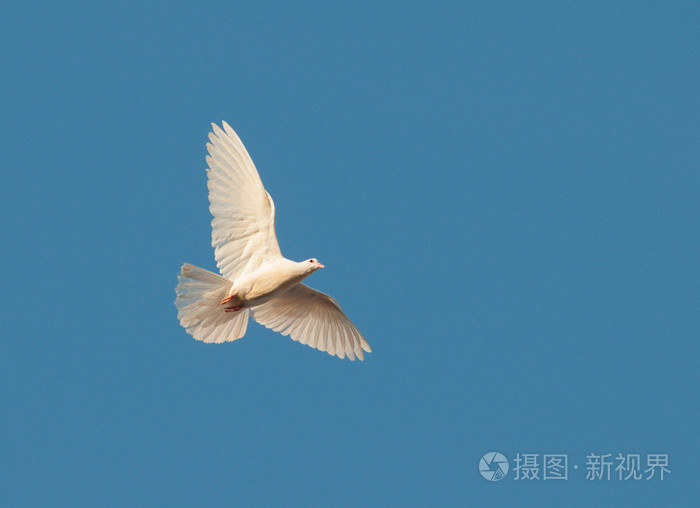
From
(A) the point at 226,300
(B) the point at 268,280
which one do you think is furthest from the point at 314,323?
(A) the point at 226,300

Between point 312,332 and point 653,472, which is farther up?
point 312,332

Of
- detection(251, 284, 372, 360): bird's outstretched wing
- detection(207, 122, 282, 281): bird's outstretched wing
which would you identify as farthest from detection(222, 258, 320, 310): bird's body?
detection(251, 284, 372, 360): bird's outstretched wing

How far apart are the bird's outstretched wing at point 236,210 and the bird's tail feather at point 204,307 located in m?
0.43

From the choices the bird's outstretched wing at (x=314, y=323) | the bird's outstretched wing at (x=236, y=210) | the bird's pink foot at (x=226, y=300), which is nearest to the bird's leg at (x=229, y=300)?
the bird's pink foot at (x=226, y=300)

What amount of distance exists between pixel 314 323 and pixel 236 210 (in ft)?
10.9

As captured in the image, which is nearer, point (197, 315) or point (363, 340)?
point (197, 315)

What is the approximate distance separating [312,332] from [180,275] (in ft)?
11.8

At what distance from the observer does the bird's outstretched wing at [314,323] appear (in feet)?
79.4

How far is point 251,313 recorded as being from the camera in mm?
24328

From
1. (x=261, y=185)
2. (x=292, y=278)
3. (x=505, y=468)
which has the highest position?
(x=261, y=185)

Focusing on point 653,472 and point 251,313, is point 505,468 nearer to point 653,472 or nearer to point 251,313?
point 653,472

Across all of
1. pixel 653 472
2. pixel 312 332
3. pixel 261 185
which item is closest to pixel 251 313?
pixel 312 332

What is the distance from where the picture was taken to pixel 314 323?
24438 millimetres

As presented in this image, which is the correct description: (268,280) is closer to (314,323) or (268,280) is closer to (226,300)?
(226,300)
